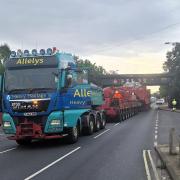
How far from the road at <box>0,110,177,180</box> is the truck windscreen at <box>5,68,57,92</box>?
7.68ft

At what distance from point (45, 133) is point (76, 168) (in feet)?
20.5

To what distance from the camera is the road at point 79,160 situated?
11.9 meters

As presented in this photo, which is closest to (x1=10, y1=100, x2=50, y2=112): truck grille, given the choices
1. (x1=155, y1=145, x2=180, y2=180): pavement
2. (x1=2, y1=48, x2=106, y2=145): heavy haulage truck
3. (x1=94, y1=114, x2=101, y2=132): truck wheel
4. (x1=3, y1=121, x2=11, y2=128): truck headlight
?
(x1=2, y1=48, x2=106, y2=145): heavy haulage truck

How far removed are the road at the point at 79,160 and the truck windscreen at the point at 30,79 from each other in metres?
2.34

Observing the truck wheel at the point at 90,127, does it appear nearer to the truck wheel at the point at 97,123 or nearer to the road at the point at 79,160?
the truck wheel at the point at 97,123

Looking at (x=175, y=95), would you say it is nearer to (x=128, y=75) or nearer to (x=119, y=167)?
(x=128, y=75)

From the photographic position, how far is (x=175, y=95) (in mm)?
91188

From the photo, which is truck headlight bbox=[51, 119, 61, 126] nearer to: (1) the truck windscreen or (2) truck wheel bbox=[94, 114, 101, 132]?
(1) the truck windscreen

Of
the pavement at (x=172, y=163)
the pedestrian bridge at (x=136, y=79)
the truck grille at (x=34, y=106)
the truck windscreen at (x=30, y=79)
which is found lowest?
the pavement at (x=172, y=163)

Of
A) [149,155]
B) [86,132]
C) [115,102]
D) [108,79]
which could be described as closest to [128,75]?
[108,79]

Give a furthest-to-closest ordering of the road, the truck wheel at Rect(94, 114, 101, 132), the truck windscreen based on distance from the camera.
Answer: the truck wheel at Rect(94, 114, 101, 132) → the truck windscreen → the road

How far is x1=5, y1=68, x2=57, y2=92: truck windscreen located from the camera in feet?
63.1

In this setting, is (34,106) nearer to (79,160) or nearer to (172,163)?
(79,160)

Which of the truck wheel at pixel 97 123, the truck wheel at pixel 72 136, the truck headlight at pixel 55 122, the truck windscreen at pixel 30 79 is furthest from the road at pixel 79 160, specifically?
the truck wheel at pixel 97 123
